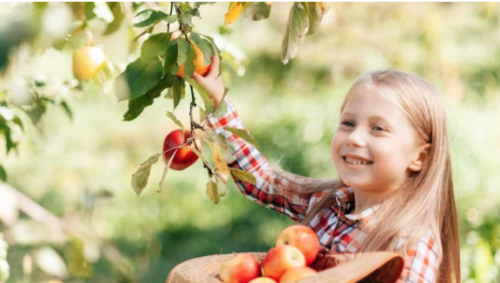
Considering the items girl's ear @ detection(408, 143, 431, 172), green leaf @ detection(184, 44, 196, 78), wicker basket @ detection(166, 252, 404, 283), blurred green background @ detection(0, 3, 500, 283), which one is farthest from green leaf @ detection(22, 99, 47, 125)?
girl's ear @ detection(408, 143, 431, 172)

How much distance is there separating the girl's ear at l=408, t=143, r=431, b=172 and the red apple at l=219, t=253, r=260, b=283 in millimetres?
454

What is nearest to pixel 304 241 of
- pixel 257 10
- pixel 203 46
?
pixel 203 46

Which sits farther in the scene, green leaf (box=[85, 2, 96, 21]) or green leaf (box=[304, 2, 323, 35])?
green leaf (box=[85, 2, 96, 21])

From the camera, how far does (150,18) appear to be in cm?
117

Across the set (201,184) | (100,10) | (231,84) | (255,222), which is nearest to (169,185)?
(201,184)

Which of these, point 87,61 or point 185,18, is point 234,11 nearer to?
point 185,18

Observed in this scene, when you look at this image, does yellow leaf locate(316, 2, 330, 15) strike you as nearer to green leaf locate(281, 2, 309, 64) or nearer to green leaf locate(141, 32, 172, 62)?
green leaf locate(281, 2, 309, 64)

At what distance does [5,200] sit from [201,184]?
2.91 m

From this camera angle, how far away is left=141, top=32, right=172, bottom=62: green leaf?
122 centimetres

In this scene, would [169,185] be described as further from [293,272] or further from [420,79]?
[293,272]

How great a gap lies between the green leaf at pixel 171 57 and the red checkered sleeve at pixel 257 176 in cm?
47

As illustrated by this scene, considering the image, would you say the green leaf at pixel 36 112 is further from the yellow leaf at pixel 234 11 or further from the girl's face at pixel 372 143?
the girl's face at pixel 372 143

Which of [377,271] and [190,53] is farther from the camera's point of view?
[190,53]

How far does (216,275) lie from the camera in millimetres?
1178
